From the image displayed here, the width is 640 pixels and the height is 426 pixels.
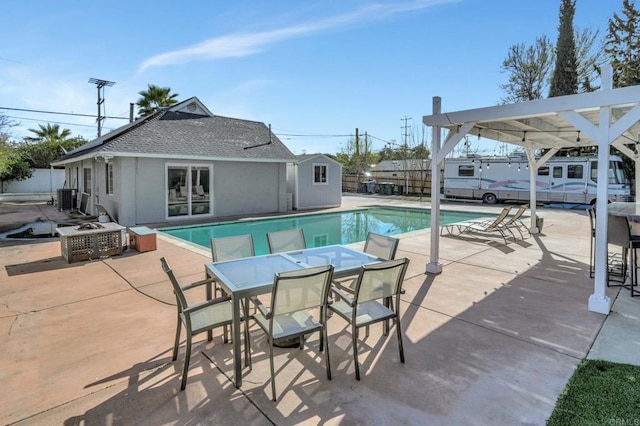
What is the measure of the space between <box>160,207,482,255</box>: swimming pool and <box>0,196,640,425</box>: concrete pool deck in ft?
15.1

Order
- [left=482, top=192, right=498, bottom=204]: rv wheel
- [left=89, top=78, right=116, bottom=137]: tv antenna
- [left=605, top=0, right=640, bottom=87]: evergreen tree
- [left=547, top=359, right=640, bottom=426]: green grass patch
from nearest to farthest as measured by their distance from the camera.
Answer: [left=547, top=359, right=640, bottom=426]: green grass patch, [left=605, top=0, right=640, bottom=87]: evergreen tree, [left=482, top=192, right=498, bottom=204]: rv wheel, [left=89, top=78, right=116, bottom=137]: tv antenna

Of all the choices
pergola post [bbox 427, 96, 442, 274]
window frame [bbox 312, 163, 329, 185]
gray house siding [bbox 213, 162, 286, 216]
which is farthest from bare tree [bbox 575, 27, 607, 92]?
pergola post [bbox 427, 96, 442, 274]

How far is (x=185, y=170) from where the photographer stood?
12.8 meters

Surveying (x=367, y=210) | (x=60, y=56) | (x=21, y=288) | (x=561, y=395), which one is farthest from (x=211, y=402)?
(x=60, y=56)

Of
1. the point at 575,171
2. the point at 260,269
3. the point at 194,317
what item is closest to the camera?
the point at 194,317

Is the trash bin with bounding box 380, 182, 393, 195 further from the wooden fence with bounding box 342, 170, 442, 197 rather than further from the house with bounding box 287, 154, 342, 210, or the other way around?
the house with bounding box 287, 154, 342, 210

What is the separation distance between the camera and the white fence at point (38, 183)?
24.9m

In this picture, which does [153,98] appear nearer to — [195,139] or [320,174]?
[195,139]

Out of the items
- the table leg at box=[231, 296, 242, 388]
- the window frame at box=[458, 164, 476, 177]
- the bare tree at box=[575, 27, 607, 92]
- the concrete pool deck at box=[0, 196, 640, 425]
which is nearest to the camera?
the concrete pool deck at box=[0, 196, 640, 425]

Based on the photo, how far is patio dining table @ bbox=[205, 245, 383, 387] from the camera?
275 cm

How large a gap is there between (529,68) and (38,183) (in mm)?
37212

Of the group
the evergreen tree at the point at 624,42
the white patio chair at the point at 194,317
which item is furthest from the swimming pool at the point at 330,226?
the evergreen tree at the point at 624,42

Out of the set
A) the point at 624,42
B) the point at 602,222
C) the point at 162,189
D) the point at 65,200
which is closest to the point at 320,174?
the point at 162,189

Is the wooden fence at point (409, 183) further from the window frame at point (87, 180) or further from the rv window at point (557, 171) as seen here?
the window frame at point (87, 180)
